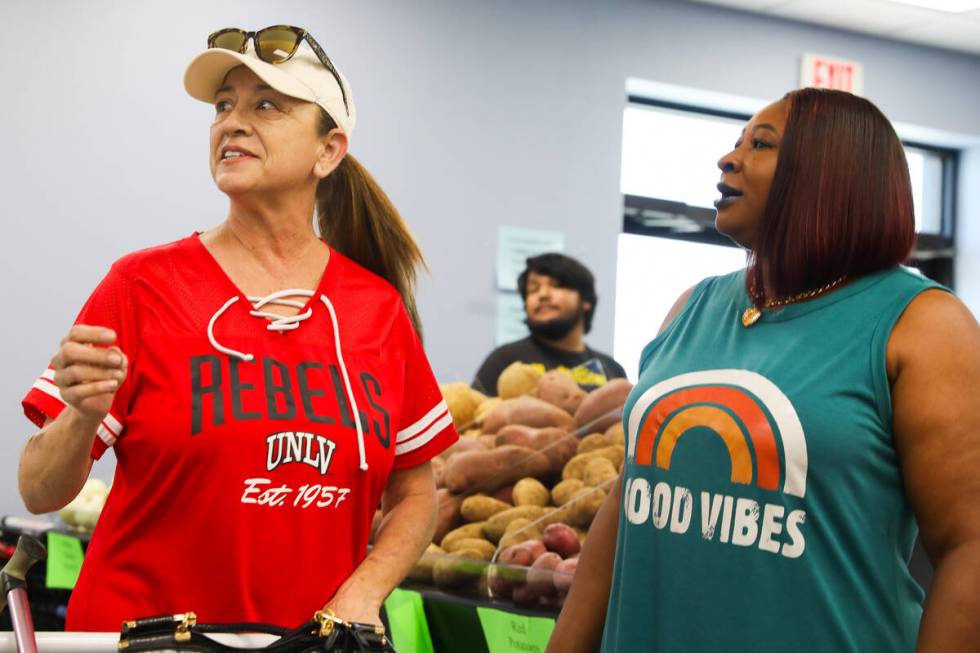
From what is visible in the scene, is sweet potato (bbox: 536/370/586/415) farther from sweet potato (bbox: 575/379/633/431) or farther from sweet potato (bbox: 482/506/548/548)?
sweet potato (bbox: 482/506/548/548)

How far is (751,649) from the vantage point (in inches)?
48.0

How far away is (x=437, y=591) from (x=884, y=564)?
1136mm

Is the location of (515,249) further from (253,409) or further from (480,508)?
(253,409)

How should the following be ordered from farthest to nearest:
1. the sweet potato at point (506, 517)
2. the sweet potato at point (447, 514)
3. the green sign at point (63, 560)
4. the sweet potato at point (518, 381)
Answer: the sweet potato at point (518, 381) < the green sign at point (63, 560) < the sweet potato at point (447, 514) < the sweet potato at point (506, 517)

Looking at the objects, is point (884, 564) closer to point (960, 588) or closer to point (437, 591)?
point (960, 588)

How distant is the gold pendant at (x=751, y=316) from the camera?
4.39 ft

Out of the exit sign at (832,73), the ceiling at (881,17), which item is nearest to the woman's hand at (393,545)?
the ceiling at (881,17)

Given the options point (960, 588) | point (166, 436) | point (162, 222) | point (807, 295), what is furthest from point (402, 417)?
point (162, 222)

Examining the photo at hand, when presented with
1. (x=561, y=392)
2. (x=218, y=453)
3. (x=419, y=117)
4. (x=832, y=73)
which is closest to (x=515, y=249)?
(x=419, y=117)

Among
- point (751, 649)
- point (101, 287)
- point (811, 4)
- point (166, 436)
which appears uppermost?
point (811, 4)

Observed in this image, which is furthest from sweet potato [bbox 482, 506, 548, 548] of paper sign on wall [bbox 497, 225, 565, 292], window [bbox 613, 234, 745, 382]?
window [bbox 613, 234, 745, 382]

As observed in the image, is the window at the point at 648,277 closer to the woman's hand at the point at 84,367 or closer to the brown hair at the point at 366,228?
the brown hair at the point at 366,228

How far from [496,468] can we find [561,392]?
0.30m

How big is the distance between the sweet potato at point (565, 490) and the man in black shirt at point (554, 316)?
2.11 metres
